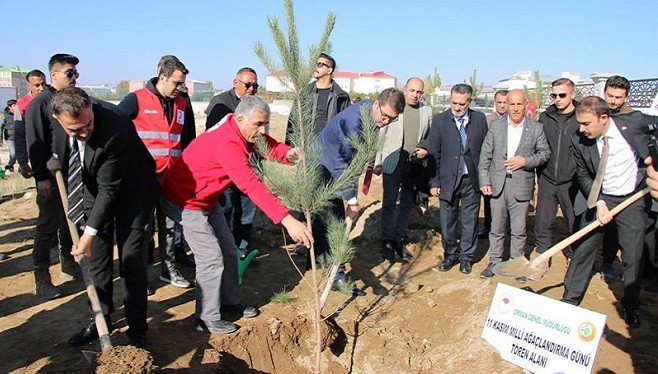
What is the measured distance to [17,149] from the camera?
4.39 m

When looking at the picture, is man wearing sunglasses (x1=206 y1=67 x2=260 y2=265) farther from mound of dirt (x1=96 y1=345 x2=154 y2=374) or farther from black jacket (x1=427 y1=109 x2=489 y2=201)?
mound of dirt (x1=96 y1=345 x2=154 y2=374)

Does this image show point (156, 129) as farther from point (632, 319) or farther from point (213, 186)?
point (632, 319)

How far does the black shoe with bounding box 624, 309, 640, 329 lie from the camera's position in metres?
3.82

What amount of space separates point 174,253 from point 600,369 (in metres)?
3.69

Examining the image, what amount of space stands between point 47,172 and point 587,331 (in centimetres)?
411

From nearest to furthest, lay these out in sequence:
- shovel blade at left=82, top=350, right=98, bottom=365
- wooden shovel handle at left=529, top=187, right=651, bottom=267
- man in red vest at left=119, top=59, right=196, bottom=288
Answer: shovel blade at left=82, top=350, right=98, bottom=365, wooden shovel handle at left=529, top=187, right=651, bottom=267, man in red vest at left=119, top=59, right=196, bottom=288

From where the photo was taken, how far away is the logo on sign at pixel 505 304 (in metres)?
3.37

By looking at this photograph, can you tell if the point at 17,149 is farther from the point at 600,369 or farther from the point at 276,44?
the point at 600,369

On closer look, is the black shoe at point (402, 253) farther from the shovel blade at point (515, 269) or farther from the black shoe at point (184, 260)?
the black shoe at point (184, 260)

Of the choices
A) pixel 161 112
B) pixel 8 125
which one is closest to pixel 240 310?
pixel 161 112

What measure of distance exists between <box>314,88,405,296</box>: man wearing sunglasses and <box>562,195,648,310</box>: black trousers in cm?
185

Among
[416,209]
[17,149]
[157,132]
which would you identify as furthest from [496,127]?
[17,149]

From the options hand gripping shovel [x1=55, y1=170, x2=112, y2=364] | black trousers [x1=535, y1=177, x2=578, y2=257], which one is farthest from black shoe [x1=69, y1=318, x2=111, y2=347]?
black trousers [x1=535, y1=177, x2=578, y2=257]

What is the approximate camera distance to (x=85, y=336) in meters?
3.32
